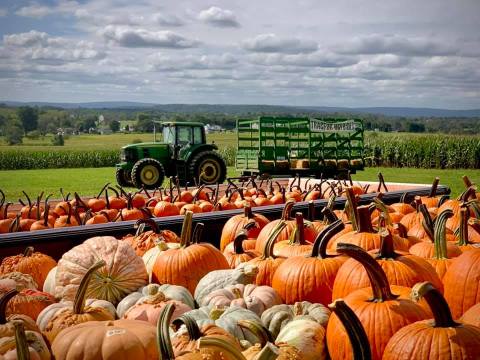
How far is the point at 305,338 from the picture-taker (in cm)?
290

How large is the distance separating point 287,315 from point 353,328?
3.03 ft

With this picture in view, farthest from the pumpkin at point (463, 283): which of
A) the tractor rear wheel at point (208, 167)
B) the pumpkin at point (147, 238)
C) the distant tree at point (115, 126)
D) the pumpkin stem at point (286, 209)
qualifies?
the distant tree at point (115, 126)

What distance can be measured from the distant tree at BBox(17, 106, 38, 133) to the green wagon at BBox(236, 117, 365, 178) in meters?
69.4

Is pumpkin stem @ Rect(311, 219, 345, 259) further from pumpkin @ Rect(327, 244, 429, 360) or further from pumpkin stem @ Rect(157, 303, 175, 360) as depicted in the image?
pumpkin stem @ Rect(157, 303, 175, 360)

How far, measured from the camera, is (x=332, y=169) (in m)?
23.2

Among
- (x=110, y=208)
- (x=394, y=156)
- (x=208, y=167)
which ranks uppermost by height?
(x=110, y=208)

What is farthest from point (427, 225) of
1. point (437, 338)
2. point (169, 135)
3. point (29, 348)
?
point (169, 135)

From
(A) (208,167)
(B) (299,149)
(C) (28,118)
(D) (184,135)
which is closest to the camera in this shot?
(A) (208,167)

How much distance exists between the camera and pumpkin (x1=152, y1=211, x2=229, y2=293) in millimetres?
4297

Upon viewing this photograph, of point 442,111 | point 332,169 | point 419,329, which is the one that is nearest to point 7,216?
point 419,329

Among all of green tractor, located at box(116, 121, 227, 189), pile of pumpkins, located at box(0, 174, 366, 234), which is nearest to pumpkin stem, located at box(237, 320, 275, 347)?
pile of pumpkins, located at box(0, 174, 366, 234)

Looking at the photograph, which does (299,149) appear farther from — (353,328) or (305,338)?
(353,328)

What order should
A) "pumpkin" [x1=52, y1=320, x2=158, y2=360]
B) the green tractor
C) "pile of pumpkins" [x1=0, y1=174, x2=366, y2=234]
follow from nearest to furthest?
"pumpkin" [x1=52, y1=320, x2=158, y2=360]
"pile of pumpkins" [x1=0, y1=174, x2=366, y2=234]
the green tractor

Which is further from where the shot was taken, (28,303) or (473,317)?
(28,303)
